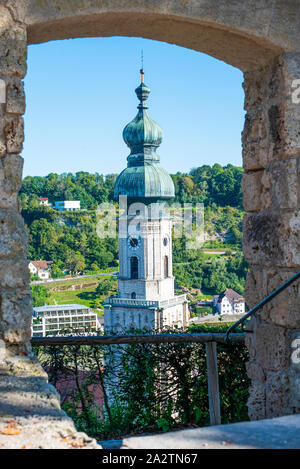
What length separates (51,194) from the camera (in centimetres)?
4772

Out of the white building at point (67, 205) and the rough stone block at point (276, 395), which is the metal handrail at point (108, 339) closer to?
the rough stone block at point (276, 395)

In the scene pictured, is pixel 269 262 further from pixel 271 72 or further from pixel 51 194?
pixel 51 194

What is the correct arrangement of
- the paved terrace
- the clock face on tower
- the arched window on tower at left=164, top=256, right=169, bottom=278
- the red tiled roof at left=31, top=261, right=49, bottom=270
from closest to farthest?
the paved terrace < the red tiled roof at left=31, top=261, right=49, bottom=270 < the clock face on tower < the arched window on tower at left=164, top=256, right=169, bottom=278

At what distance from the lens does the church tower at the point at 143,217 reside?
43000 mm

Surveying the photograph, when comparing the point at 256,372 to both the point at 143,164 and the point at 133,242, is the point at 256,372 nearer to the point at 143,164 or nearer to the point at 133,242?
the point at 143,164

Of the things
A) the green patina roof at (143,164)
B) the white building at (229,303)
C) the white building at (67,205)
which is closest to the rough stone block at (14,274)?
the white building at (229,303)

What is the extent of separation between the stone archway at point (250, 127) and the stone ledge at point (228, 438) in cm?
91

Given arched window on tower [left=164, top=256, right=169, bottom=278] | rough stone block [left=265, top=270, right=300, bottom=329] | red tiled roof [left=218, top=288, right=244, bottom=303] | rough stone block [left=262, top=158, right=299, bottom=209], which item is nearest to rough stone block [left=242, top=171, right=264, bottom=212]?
rough stone block [left=262, top=158, right=299, bottom=209]

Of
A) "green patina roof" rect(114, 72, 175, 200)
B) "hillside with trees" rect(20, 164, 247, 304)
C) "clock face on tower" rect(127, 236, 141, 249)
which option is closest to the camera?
"hillside with trees" rect(20, 164, 247, 304)

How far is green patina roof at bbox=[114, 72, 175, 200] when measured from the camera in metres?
42.5

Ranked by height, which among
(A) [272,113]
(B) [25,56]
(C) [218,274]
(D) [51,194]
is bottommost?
(C) [218,274]

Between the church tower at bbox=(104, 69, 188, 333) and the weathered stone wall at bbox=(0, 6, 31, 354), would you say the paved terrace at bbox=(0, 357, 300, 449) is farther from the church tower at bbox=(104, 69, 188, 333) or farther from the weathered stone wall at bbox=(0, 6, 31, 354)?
the church tower at bbox=(104, 69, 188, 333)
